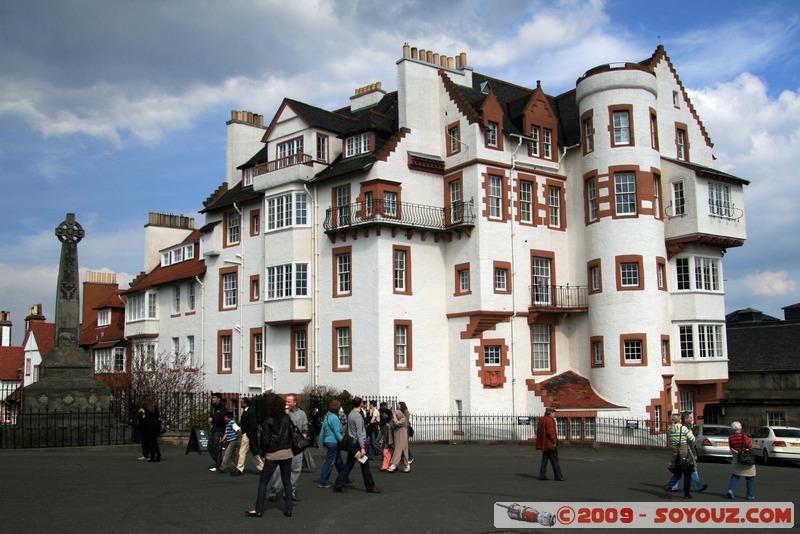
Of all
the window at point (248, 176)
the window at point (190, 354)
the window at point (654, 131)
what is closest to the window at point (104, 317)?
the window at point (190, 354)

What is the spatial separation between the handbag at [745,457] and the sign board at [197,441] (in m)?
14.1

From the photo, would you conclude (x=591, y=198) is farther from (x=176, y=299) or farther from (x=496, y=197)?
(x=176, y=299)

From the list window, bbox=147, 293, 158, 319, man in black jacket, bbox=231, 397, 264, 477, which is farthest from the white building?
man in black jacket, bbox=231, 397, 264, 477

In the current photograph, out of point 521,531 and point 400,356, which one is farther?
point 400,356

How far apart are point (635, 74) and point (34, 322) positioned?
5585 cm

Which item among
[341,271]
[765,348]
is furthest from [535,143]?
[765,348]

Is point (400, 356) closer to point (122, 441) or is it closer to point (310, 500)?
point (122, 441)

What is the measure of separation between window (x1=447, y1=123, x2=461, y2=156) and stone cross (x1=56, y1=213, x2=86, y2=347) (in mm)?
17152

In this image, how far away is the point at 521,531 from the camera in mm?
12977

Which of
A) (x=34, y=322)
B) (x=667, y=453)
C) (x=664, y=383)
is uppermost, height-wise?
(x=34, y=322)

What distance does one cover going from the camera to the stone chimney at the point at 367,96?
149ft

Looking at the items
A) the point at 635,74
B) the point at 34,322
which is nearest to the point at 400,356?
the point at 635,74

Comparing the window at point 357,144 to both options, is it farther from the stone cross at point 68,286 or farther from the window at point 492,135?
the stone cross at point 68,286

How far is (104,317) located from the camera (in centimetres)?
6069
